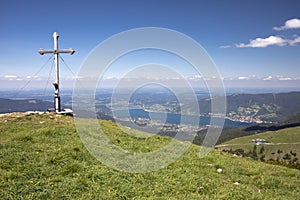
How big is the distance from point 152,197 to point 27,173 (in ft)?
15.1

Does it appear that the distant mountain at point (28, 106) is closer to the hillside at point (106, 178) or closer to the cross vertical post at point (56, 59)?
the cross vertical post at point (56, 59)

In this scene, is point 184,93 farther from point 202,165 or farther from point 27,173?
point 27,173

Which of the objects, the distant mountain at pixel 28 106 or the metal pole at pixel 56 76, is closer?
the metal pole at pixel 56 76

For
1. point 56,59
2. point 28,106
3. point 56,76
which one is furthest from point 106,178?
point 28,106

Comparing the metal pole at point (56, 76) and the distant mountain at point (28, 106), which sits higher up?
the metal pole at point (56, 76)

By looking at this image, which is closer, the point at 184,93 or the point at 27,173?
the point at 27,173

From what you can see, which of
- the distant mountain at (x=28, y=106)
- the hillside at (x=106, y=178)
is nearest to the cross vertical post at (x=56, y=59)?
the hillside at (x=106, y=178)

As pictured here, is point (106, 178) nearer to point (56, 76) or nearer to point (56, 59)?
point (56, 76)

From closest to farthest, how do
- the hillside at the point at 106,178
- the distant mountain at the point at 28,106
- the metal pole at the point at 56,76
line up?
the hillside at the point at 106,178 < the metal pole at the point at 56,76 < the distant mountain at the point at 28,106

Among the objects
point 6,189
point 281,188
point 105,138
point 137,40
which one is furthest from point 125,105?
point 281,188

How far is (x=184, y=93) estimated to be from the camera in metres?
13.3

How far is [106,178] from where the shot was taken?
31.5ft

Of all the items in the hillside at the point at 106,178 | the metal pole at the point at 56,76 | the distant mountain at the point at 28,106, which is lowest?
the distant mountain at the point at 28,106

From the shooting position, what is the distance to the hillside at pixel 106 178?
328 inches
